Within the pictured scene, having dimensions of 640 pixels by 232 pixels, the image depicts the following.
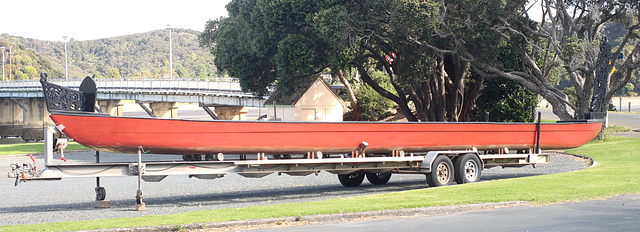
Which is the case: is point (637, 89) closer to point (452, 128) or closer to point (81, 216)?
point (452, 128)

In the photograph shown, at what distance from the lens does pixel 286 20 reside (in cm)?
3131

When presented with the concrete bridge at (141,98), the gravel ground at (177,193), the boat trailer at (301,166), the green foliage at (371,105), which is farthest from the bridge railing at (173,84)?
the boat trailer at (301,166)

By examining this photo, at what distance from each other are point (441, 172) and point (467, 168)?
770 millimetres

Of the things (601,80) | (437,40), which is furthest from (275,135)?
(437,40)

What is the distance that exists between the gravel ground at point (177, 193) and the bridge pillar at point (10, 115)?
6656 centimetres

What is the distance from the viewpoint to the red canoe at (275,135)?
1205 centimetres

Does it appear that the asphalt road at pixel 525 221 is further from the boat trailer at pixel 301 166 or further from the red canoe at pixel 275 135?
the red canoe at pixel 275 135

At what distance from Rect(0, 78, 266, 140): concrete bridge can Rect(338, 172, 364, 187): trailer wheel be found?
89.1 feet

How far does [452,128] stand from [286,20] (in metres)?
18.0

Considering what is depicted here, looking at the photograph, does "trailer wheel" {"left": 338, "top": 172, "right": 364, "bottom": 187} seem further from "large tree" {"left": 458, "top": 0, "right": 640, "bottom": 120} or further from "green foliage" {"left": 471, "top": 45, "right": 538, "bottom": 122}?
"green foliage" {"left": 471, "top": 45, "right": 538, "bottom": 122}

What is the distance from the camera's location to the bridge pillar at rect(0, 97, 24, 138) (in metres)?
79.6

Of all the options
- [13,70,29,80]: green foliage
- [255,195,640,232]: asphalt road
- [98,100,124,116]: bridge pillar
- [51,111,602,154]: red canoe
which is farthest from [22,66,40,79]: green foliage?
[255,195,640,232]: asphalt road

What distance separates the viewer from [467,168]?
48.9 ft

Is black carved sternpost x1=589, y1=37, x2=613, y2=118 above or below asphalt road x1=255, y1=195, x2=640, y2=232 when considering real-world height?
above
